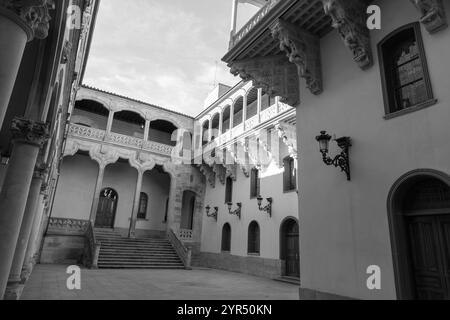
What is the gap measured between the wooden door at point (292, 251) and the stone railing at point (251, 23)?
27.7ft

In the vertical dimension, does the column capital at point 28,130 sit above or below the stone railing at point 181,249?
above

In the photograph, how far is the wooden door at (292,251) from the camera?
12.9m

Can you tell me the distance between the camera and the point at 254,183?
16.8 m

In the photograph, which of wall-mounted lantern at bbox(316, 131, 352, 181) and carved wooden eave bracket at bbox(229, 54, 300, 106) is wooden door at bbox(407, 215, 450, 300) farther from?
carved wooden eave bracket at bbox(229, 54, 300, 106)

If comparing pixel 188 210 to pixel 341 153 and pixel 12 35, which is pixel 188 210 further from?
pixel 12 35

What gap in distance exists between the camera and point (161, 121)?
22.8 metres

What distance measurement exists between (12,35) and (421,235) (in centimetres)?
630

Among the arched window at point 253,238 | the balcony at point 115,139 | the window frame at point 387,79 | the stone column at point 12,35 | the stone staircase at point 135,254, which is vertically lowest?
the stone staircase at point 135,254

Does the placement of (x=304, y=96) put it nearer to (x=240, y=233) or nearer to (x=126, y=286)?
(x=126, y=286)

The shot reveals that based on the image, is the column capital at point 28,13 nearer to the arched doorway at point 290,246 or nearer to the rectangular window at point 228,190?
the arched doorway at point 290,246

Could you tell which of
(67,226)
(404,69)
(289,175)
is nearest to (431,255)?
(404,69)

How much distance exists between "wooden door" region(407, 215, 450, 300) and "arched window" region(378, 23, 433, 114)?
6.87 ft

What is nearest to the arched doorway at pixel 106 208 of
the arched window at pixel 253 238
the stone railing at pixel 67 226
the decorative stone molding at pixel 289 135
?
the stone railing at pixel 67 226
